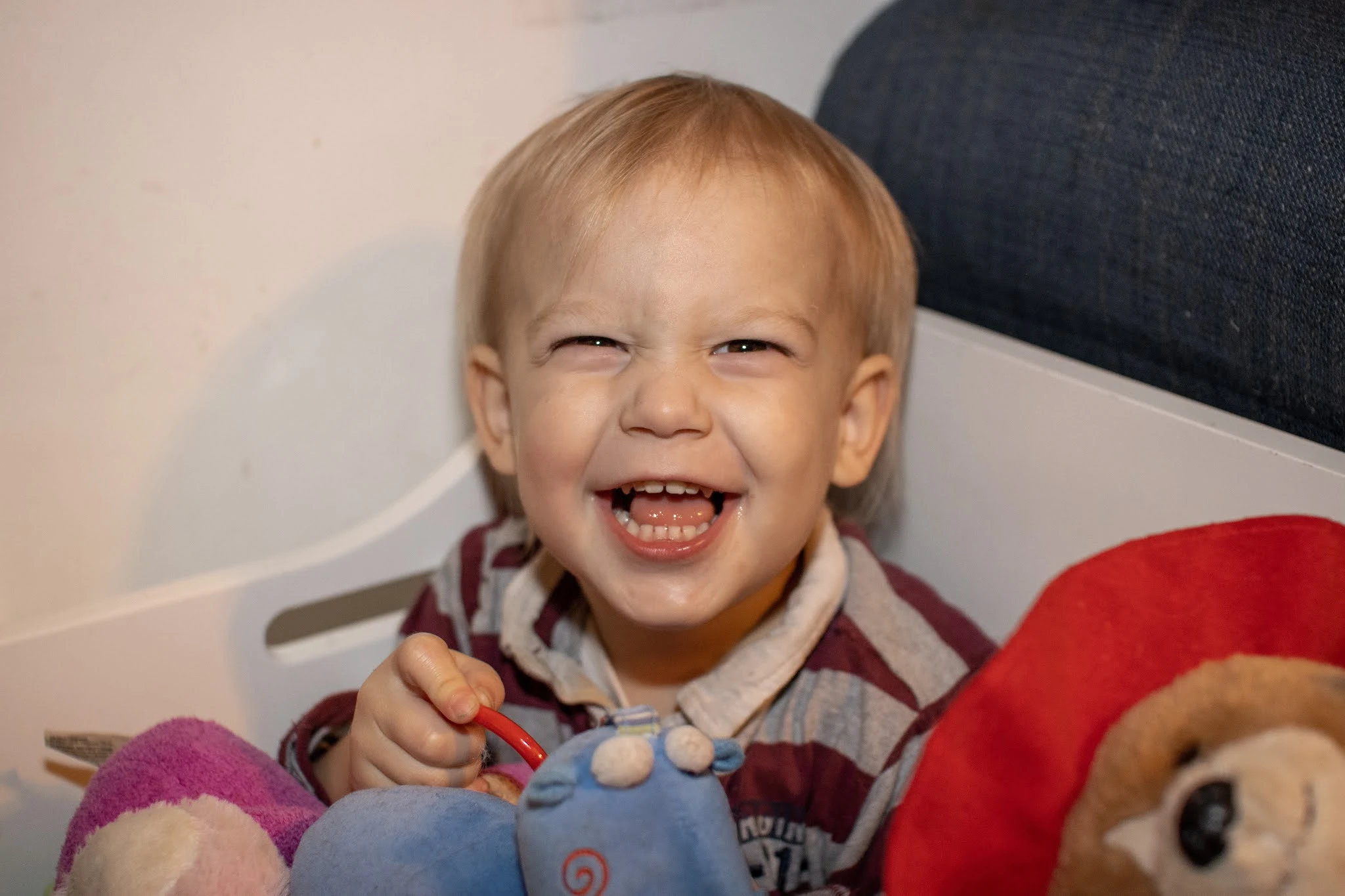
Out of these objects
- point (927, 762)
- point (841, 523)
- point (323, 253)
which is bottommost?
point (841, 523)

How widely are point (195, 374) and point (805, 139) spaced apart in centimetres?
47

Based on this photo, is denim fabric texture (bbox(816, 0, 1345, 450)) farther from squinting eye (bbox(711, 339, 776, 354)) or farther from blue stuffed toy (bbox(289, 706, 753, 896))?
blue stuffed toy (bbox(289, 706, 753, 896))

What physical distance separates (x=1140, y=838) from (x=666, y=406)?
0.33 m

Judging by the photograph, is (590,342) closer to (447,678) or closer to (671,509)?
(671,509)

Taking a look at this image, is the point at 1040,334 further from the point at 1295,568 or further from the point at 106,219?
the point at 106,219

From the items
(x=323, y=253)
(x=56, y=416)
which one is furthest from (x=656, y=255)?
(x=56, y=416)

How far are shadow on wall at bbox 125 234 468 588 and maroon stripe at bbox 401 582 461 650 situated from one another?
8 centimetres

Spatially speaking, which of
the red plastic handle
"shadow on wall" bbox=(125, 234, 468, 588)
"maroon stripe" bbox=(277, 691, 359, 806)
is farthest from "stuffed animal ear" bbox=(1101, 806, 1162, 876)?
"shadow on wall" bbox=(125, 234, 468, 588)

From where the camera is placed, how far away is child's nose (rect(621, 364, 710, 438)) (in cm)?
62

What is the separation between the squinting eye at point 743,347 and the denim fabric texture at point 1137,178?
0.26 metres

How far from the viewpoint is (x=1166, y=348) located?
0.73 meters

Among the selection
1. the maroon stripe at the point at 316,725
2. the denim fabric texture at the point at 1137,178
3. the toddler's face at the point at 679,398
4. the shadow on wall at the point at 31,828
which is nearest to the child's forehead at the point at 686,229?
the toddler's face at the point at 679,398

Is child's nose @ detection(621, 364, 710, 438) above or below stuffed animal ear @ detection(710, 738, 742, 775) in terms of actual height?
above

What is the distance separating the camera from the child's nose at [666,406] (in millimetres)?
623
